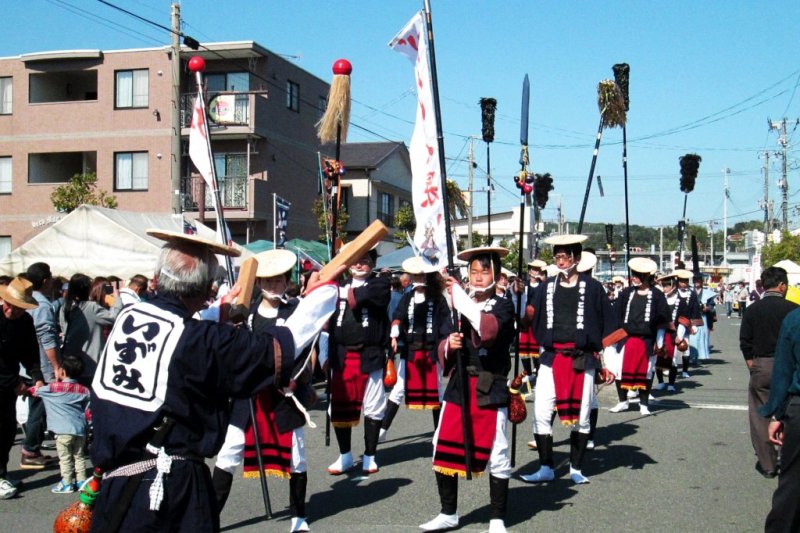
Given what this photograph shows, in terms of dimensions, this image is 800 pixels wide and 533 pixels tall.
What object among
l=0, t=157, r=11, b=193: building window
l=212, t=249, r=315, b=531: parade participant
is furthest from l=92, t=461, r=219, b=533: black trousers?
l=0, t=157, r=11, b=193: building window

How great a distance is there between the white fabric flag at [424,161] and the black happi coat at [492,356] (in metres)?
0.52

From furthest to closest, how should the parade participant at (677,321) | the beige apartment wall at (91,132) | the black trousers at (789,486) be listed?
the beige apartment wall at (91,132)
the parade participant at (677,321)
the black trousers at (789,486)

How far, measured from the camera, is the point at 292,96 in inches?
1208

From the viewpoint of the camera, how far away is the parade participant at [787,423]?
185 inches

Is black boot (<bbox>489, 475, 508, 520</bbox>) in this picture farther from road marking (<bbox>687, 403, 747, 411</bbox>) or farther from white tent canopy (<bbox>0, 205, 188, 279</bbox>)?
white tent canopy (<bbox>0, 205, 188, 279</bbox>)

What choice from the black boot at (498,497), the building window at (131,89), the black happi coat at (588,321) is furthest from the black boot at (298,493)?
the building window at (131,89)

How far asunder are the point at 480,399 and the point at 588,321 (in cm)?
201

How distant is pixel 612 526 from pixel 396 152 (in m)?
34.5

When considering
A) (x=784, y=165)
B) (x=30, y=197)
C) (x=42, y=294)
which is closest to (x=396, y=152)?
(x=30, y=197)

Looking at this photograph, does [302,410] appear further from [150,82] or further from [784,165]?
[784,165]

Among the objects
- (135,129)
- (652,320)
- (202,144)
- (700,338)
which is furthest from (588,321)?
(135,129)

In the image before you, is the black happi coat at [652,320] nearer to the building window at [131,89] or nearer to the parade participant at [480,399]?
the parade participant at [480,399]

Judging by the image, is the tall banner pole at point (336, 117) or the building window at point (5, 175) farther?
the building window at point (5, 175)

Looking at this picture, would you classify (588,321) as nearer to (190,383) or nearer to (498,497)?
(498,497)
